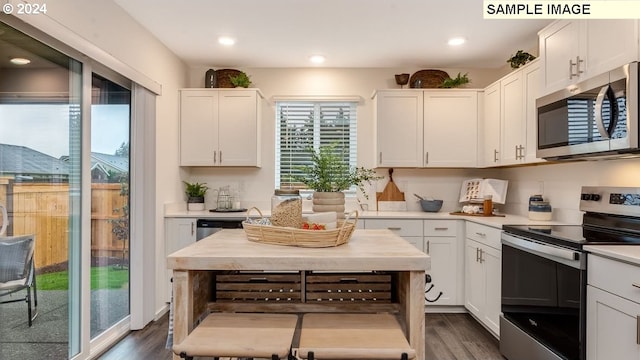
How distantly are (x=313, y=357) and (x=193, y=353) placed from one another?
15.4 inches

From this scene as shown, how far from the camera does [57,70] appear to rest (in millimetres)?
2430

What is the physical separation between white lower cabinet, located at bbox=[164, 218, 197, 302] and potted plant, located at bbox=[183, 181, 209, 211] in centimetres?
46

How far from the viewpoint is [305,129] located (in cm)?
451

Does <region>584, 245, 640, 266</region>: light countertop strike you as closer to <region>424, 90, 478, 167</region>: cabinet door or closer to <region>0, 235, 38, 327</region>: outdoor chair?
<region>424, 90, 478, 167</region>: cabinet door

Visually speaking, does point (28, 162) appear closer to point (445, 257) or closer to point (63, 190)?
point (63, 190)

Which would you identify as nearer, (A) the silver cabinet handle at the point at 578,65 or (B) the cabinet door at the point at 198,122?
(A) the silver cabinet handle at the point at 578,65

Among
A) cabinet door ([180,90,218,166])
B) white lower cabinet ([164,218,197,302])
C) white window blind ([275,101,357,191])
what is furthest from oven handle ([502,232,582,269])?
cabinet door ([180,90,218,166])

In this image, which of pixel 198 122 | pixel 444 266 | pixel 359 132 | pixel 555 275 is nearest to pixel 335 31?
pixel 359 132

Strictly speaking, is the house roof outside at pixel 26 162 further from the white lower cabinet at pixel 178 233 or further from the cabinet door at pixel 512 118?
the cabinet door at pixel 512 118

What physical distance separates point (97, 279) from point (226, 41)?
217 centimetres

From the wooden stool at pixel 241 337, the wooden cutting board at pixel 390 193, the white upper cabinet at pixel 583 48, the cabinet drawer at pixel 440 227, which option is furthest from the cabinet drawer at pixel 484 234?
the wooden stool at pixel 241 337

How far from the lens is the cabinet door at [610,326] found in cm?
167

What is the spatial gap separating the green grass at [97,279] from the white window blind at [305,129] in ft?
6.01

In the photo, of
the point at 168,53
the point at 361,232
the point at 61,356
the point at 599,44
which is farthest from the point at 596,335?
the point at 168,53
